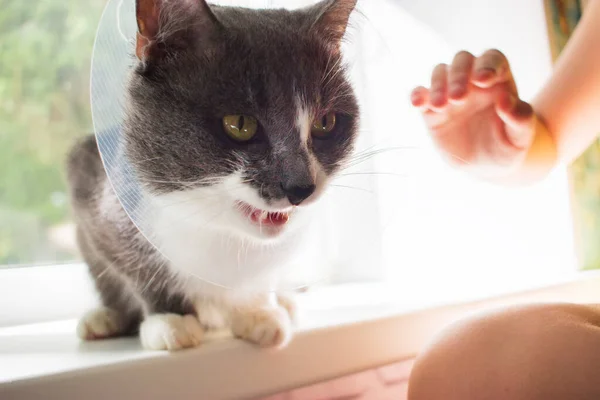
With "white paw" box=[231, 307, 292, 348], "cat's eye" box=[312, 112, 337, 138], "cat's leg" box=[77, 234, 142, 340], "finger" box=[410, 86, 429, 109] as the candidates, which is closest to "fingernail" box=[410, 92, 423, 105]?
"finger" box=[410, 86, 429, 109]

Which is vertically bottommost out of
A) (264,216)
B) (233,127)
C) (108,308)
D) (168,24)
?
(108,308)

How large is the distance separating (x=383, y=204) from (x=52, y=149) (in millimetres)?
680

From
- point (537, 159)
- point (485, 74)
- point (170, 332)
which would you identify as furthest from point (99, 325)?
point (537, 159)

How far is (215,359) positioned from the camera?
0.74m

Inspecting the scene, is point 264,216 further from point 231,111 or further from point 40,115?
point 40,115

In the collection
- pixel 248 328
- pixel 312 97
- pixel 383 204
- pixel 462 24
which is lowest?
pixel 248 328

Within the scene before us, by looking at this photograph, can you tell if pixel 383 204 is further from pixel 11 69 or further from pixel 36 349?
pixel 11 69

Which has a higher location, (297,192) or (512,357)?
(297,192)

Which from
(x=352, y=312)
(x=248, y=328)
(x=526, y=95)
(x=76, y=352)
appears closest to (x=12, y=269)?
(x=76, y=352)

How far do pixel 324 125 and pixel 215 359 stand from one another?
36 cm

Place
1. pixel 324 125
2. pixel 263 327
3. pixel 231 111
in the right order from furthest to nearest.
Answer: pixel 263 327
pixel 324 125
pixel 231 111

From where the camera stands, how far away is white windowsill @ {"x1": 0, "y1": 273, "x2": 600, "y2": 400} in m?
0.63

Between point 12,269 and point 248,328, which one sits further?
point 12,269

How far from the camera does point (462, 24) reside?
1312 mm
